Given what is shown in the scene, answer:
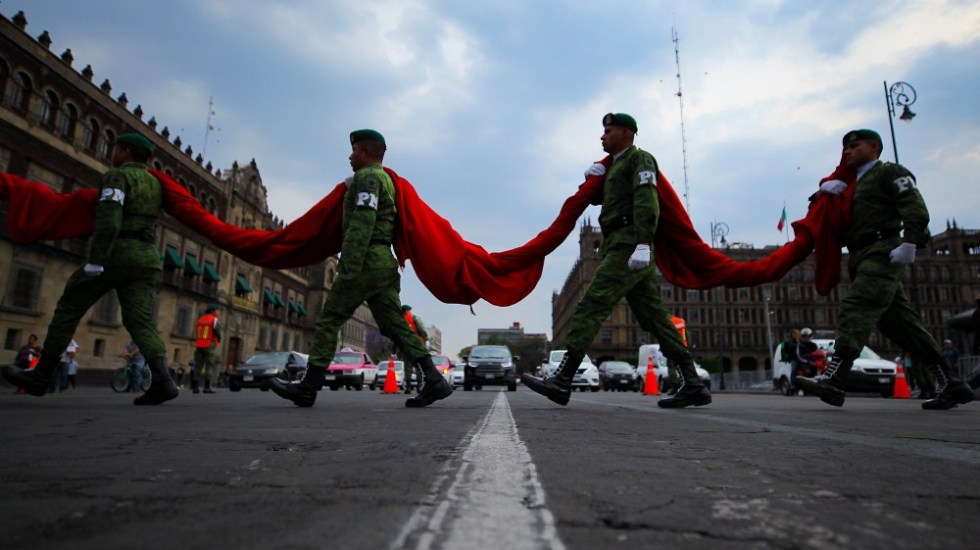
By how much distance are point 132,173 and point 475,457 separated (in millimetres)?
5094

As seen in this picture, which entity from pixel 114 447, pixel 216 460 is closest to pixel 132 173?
pixel 114 447

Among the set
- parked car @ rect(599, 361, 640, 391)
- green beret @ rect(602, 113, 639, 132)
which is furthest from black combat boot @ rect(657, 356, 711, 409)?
parked car @ rect(599, 361, 640, 391)

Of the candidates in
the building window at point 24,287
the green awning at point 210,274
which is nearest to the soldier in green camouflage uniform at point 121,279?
the building window at point 24,287

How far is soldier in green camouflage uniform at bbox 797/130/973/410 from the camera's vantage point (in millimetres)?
4762

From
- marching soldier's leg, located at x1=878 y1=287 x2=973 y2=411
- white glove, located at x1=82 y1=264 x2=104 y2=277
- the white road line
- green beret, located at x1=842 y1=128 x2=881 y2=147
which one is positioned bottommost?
the white road line

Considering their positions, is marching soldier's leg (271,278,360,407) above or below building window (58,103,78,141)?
below

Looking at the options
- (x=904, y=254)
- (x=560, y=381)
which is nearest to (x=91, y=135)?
(x=560, y=381)

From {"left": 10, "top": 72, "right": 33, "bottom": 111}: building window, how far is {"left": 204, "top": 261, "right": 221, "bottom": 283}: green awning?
14149 millimetres

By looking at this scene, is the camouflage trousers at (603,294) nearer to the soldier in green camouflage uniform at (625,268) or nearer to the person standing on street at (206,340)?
the soldier in green camouflage uniform at (625,268)

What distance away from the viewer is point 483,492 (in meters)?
1.12

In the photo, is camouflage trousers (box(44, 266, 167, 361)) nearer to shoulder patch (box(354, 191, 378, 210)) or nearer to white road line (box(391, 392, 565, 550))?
shoulder patch (box(354, 191, 378, 210))

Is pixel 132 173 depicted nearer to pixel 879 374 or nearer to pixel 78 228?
pixel 78 228

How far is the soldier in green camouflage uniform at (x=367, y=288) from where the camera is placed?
478cm

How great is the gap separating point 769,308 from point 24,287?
79.2 meters
